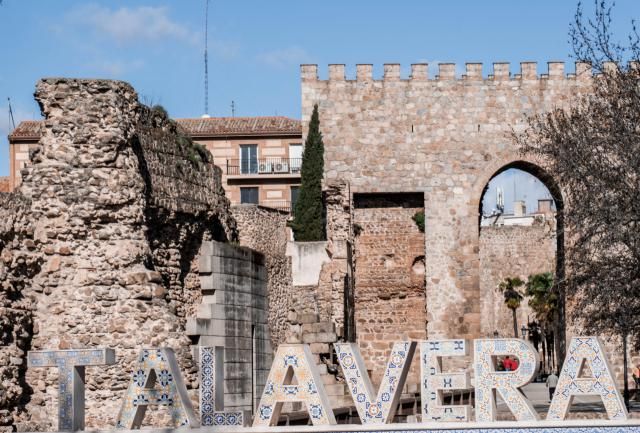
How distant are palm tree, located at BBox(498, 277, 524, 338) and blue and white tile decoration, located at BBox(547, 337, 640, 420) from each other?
40.8 m

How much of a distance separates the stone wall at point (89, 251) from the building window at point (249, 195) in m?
37.8

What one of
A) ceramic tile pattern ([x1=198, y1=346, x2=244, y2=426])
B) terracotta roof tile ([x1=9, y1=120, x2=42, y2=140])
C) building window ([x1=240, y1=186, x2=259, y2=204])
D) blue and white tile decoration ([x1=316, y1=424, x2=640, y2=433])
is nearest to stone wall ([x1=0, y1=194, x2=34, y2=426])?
ceramic tile pattern ([x1=198, y1=346, x2=244, y2=426])

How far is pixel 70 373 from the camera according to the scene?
35.4ft

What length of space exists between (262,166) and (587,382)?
41615mm

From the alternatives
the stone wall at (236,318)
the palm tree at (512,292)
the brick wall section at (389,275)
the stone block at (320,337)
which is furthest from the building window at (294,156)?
the stone wall at (236,318)

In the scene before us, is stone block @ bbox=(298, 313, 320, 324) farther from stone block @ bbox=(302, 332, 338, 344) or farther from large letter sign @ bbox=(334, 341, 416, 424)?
large letter sign @ bbox=(334, 341, 416, 424)

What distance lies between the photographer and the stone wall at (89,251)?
13.6 metres

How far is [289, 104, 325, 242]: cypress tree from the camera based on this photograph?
3266 cm

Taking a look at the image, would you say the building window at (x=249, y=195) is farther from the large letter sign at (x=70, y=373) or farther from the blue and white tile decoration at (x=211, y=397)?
the large letter sign at (x=70, y=373)

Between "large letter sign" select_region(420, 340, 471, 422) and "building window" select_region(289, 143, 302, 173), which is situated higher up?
"building window" select_region(289, 143, 302, 173)

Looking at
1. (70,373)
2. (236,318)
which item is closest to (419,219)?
(236,318)

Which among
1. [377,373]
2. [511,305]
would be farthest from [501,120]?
[511,305]

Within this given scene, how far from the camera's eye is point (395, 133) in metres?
32.9

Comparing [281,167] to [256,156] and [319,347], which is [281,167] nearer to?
Result: [256,156]
